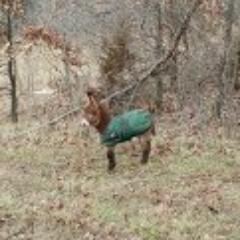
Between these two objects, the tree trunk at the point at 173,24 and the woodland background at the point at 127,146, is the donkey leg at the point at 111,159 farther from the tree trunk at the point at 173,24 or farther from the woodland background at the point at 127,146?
the tree trunk at the point at 173,24

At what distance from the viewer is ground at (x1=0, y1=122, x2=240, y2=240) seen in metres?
12.3

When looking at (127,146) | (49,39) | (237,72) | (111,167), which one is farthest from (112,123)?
(237,72)

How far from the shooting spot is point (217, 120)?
24.4 m

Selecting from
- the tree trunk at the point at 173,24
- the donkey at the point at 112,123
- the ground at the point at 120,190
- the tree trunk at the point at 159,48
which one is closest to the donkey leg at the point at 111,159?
the donkey at the point at 112,123

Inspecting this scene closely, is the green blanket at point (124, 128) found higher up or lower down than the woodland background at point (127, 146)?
higher up

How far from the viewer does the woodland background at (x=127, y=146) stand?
1270 cm

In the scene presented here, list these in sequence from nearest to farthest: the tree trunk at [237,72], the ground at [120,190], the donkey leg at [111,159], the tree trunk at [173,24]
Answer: the ground at [120,190] < the donkey leg at [111,159] < the tree trunk at [173,24] < the tree trunk at [237,72]

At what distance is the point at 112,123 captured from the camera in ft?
52.9

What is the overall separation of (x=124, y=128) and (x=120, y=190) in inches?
66.6

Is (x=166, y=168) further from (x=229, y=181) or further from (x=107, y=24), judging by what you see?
(x=107, y=24)

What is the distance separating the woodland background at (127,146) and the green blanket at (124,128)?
0.65 m

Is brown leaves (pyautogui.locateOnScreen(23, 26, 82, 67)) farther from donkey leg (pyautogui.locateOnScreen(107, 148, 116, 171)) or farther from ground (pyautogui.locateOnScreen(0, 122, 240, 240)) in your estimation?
donkey leg (pyautogui.locateOnScreen(107, 148, 116, 171))

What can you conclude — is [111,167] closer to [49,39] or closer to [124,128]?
[124,128]

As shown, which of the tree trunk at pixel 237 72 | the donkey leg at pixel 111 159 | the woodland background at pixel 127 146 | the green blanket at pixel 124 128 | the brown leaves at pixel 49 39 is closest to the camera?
the woodland background at pixel 127 146
